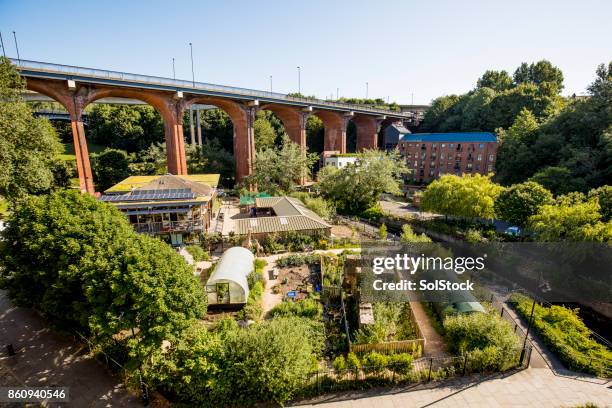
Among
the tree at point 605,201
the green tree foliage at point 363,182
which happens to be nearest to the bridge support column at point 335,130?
the green tree foliage at point 363,182

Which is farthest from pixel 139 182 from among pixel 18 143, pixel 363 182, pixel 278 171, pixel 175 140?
pixel 363 182

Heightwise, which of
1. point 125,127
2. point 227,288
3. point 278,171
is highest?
point 125,127

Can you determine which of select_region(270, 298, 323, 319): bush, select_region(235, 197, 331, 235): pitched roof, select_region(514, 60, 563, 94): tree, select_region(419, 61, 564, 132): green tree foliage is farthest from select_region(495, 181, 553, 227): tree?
select_region(514, 60, 563, 94): tree

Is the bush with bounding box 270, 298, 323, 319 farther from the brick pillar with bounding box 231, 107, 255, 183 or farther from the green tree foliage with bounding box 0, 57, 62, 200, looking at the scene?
the brick pillar with bounding box 231, 107, 255, 183

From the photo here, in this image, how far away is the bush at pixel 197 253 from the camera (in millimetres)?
19141

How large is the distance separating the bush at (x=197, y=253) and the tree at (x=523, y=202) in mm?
21661

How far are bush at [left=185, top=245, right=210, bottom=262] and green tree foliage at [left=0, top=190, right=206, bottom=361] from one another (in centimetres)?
687

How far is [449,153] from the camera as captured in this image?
50.0 meters

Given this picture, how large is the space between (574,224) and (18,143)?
35460 mm

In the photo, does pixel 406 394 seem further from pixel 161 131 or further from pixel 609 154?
pixel 161 131

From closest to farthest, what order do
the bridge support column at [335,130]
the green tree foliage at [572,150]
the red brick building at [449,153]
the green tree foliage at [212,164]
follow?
1. the green tree foliage at [572,150]
2. the green tree foliage at [212,164]
3. the red brick building at [449,153]
4. the bridge support column at [335,130]

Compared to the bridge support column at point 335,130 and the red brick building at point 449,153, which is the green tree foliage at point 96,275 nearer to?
the red brick building at point 449,153

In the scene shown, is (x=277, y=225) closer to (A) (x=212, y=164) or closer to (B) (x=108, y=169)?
(A) (x=212, y=164)

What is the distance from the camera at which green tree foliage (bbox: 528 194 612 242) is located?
1602cm
